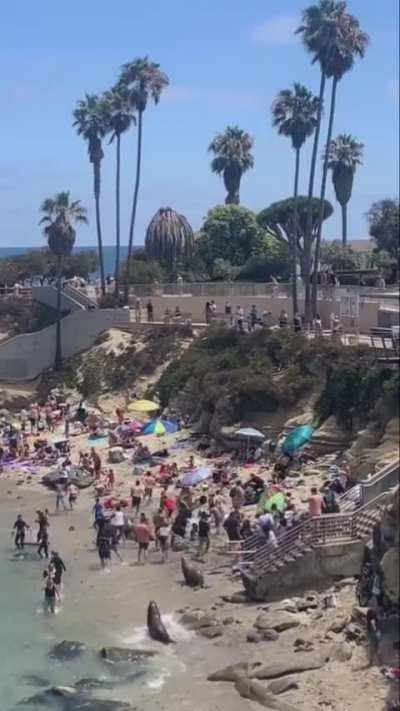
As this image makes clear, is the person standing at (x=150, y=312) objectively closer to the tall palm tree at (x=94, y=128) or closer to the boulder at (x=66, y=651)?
the tall palm tree at (x=94, y=128)

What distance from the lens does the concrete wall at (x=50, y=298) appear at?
64750 mm

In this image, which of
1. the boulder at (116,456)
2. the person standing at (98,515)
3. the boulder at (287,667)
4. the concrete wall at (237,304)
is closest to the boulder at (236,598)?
the boulder at (287,667)

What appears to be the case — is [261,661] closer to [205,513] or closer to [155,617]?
[155,617]

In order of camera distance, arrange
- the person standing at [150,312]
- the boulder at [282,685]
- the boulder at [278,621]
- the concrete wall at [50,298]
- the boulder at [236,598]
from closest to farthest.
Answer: the boulder at [282,685], the boulder at [278,621], the boulder at [236,598], the person standing at [150,312], the concrete wall at [50,298]

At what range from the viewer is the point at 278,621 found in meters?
25.1

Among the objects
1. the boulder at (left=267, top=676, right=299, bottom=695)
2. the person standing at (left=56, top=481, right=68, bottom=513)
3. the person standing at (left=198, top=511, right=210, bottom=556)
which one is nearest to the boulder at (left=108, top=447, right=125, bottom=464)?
the person standing at (left=56, top=481, right=68, bottom=513)

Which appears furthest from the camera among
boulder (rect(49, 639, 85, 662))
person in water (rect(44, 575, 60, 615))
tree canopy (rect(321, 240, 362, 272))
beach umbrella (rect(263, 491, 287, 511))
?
tree canopy (rect(321, 240, 362, 272))

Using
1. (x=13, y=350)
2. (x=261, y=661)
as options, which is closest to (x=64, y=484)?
(x=261, y=661)

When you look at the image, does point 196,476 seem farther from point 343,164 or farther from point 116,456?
point 343,164

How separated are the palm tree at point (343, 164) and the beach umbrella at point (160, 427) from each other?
45.5 metres

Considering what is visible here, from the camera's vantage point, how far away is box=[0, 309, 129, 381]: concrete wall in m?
60.7

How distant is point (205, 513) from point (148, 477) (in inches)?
283

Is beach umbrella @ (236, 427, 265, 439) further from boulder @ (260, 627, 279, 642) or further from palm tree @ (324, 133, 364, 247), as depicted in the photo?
palm tree @ (324, 133, 364, 247)

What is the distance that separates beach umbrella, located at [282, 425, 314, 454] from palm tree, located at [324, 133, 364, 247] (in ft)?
167
